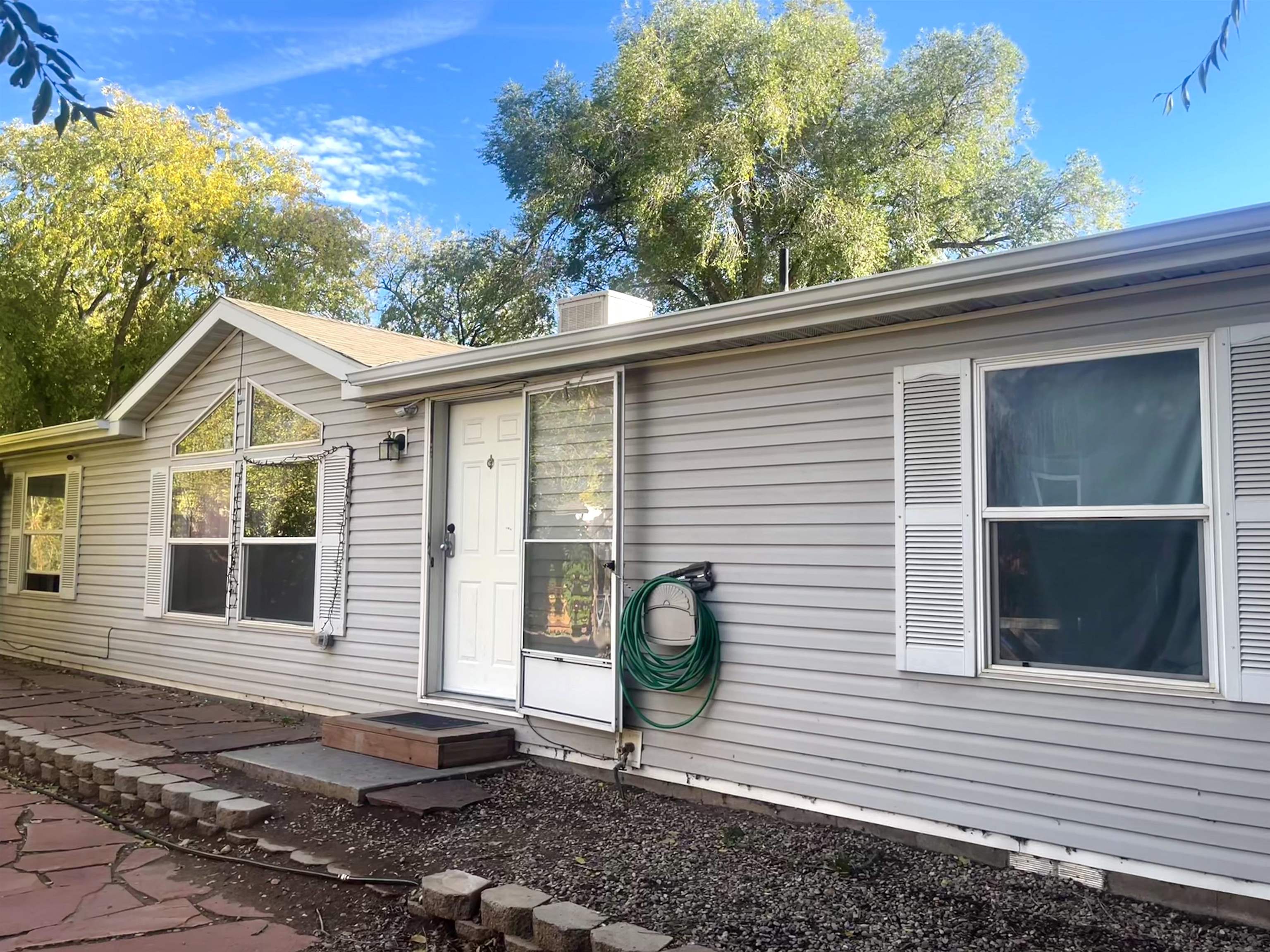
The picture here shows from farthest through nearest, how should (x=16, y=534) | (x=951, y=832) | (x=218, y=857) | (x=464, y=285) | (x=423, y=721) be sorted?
(x=464, y=285)
(x=16, y=534)
(x=423, y=721)
(x=218, y=857)
(x=951, y=832)

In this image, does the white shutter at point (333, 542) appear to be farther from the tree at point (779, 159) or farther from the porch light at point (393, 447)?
the tree at point (779, 159)

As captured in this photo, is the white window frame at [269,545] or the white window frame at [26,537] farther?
the white window frame at [26,537]

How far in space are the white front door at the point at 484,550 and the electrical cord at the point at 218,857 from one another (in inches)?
81.5

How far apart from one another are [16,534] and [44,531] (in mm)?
699

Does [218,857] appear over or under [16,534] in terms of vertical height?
under

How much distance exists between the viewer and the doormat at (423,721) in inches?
226

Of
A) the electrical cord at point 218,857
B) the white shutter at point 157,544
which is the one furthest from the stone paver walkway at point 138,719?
the white shutter at point 157,544

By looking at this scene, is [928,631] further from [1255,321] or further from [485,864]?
[485,864]

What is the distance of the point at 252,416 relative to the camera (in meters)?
8.02

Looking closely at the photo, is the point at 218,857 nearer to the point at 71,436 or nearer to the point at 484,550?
the point at 484,550

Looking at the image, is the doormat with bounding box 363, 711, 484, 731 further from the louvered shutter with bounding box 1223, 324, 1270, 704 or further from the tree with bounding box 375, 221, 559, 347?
the tree with bounding box 375, 221, 559, 347

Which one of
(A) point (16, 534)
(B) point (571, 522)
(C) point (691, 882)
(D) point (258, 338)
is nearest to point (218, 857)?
(C) point (691, 882)

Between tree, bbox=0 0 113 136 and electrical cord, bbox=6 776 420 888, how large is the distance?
288 centimetres

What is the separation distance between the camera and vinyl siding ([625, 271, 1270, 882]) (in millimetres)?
3541
